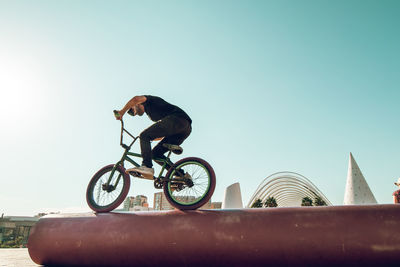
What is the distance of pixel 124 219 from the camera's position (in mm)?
4125

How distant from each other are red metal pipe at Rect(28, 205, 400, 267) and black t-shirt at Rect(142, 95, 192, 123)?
6.18 ft

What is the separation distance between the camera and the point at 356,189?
35.1 meters

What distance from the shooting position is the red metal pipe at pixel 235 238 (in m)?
3.19

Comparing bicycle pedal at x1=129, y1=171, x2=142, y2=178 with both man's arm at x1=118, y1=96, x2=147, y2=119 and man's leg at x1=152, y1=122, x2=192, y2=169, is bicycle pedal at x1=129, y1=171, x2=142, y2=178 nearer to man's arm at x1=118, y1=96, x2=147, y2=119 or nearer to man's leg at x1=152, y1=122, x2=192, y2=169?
man's leg at x1=152, y1=122, x2=192, y2=169

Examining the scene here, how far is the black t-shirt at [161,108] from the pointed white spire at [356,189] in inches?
1412

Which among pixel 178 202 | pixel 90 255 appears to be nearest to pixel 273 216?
pixel 178 202

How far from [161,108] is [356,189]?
38006 millimetres

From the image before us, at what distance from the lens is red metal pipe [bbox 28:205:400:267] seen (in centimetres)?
319

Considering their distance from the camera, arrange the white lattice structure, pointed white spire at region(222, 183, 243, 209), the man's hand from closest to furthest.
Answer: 1. the man's hand
2. pointed white spire at region(222, 183, 243, 209)
3. the white lattice structure

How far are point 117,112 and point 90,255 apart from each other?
2667 millimetres

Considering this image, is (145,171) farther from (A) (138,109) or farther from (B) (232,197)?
(B) (232,197)

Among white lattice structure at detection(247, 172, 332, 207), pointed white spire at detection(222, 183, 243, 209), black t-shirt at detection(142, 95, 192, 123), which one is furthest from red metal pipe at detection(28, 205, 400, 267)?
white lattice structure at detection(247, 172, 332, 207)

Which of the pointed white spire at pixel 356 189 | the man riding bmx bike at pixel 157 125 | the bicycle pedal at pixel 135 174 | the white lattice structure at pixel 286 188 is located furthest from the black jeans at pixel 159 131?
the white lattice structure at pixel 286 188

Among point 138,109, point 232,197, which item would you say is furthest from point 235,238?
point 232,197
